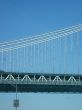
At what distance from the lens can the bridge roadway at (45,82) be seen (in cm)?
→ 8281

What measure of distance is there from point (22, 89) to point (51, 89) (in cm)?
485

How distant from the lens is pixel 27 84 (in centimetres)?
8331

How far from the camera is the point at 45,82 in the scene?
274 feet

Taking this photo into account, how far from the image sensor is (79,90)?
8406 centimetres

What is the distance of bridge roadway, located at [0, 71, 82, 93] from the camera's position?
272ft

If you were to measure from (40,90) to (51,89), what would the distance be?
79.4 inches

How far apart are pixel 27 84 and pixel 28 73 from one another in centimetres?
258
